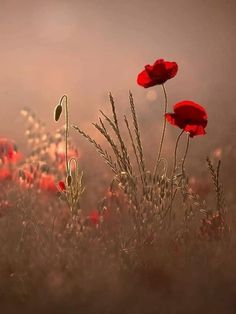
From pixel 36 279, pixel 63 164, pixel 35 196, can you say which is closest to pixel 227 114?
pixel 63 164

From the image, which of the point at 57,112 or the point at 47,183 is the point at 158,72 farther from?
the point at 47,183

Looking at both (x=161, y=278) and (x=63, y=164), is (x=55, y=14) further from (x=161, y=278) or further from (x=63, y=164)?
(x=161, y=278)

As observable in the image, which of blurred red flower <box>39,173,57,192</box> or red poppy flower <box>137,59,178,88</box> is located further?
blurred red flower <box>39,173,57,192</box>

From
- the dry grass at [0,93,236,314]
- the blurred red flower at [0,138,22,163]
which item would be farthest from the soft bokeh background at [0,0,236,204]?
the dry grass at [0,93,236,314]

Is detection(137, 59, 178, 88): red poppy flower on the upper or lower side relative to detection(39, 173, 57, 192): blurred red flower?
upper

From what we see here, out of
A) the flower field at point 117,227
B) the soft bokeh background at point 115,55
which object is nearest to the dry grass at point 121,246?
the flower field at point 117,227

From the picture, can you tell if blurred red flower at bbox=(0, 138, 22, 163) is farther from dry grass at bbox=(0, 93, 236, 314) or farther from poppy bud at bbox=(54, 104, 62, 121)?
poppy bud at bbox=(54, 104, 62, 121)
